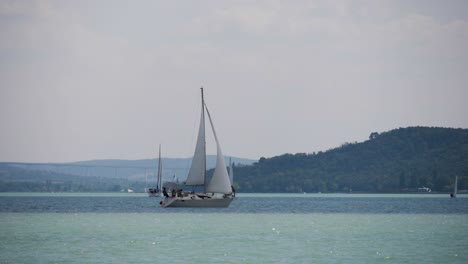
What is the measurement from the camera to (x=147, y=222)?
84.4 meters

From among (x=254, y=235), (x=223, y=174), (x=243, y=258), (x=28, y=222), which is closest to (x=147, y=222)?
(x=28, y=222)

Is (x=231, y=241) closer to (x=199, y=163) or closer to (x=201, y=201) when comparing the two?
(x=199, y=163)

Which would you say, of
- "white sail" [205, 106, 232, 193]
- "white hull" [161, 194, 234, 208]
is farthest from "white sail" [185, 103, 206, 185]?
"white hull" [161, 194, 234, 208]

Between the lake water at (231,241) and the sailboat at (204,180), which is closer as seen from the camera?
the lake water at (231,241)

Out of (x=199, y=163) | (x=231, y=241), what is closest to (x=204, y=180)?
(x=199, y=163)

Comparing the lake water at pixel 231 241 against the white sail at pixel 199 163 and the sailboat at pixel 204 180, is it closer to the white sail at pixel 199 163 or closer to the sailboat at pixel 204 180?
the sailboat at pixel 204 180

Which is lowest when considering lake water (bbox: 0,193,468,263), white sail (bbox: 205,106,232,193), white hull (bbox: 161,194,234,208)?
lake water (bbox: 0,193,468,263)

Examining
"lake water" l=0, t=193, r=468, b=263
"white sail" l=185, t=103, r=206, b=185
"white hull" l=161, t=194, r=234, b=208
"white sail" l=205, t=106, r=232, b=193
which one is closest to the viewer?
"lake water" l=0, t=193, r=468, b=263

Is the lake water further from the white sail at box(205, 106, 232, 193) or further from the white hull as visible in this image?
the white hull

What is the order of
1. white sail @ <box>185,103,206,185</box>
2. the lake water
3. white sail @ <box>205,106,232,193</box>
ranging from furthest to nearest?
white sail @ <box>185,103,206,185</box>
white sail @ <box>205,106,232,193</box>
the lake water

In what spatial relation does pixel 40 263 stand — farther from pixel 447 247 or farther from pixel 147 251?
pixel 447 247

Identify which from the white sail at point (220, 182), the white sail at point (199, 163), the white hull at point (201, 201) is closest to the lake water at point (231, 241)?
the white sail at point (220, 182)

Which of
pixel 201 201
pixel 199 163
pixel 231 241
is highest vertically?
pixel 199 163

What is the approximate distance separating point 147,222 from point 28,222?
10.1 meters
